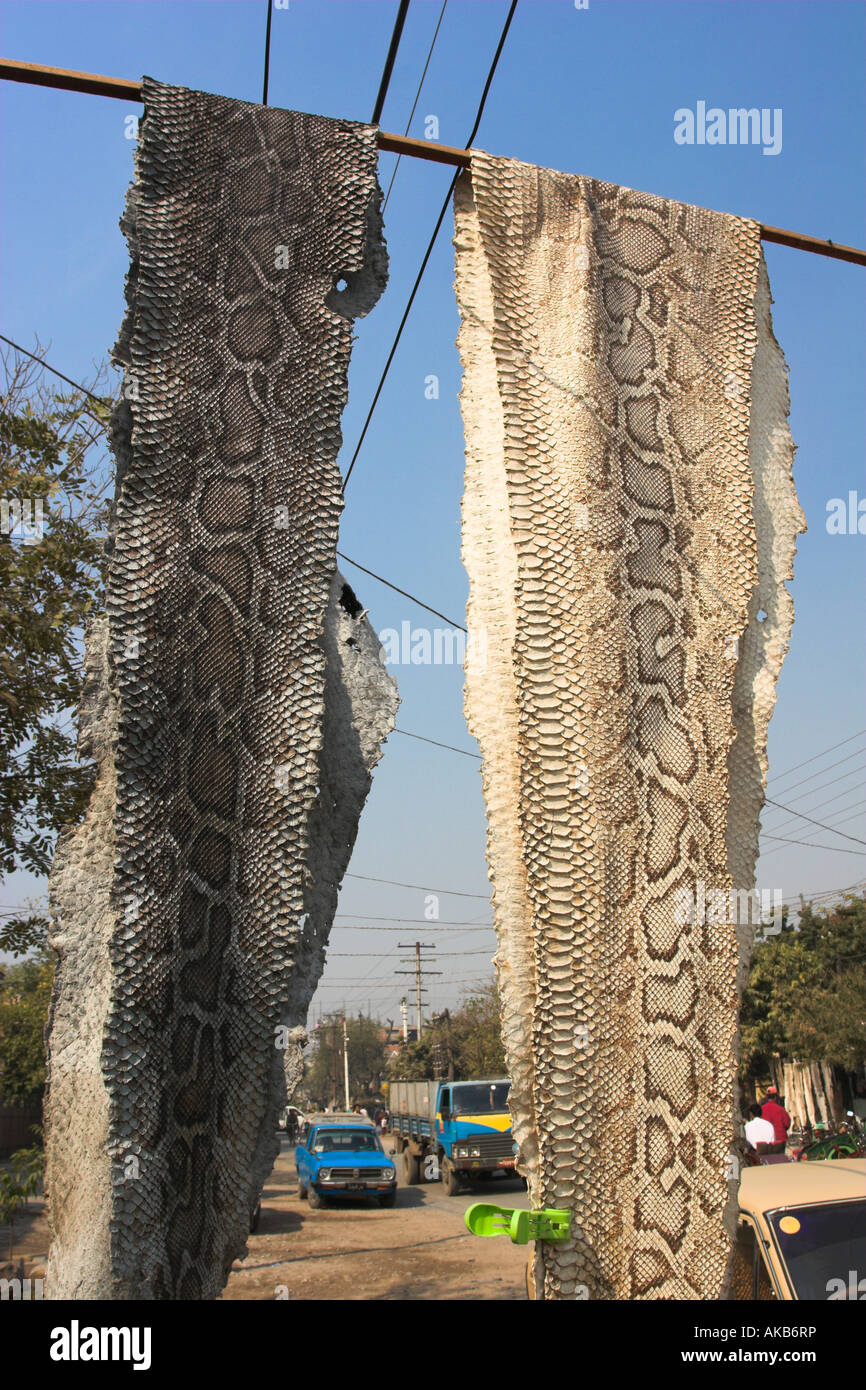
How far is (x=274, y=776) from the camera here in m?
2.42

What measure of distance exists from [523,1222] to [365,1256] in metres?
7.82

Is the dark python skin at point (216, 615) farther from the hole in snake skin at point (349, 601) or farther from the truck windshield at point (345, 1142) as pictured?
the truck windshield at point (345, 1142)

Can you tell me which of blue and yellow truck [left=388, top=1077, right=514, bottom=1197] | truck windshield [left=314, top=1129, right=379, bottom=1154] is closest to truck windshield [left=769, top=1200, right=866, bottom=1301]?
blue and yellow truck [left=388, top=1077, right=514, bottom=1197]

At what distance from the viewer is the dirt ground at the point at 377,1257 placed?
7582 millimetres

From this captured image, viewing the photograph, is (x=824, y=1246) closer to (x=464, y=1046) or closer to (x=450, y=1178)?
(x=450, y=1178)

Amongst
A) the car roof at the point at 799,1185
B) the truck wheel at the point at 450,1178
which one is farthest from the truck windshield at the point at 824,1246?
the truck wheel at the point at 450,1178

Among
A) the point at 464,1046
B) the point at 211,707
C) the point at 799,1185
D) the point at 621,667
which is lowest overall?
the point at 464,1046

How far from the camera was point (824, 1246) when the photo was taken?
11.8ft

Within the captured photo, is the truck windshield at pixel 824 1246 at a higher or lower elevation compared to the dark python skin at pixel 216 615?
lower

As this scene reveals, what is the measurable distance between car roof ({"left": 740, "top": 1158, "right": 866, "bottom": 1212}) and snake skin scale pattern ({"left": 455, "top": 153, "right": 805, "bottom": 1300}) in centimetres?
128

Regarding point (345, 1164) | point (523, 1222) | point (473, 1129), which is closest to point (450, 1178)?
point (473, 1129)
